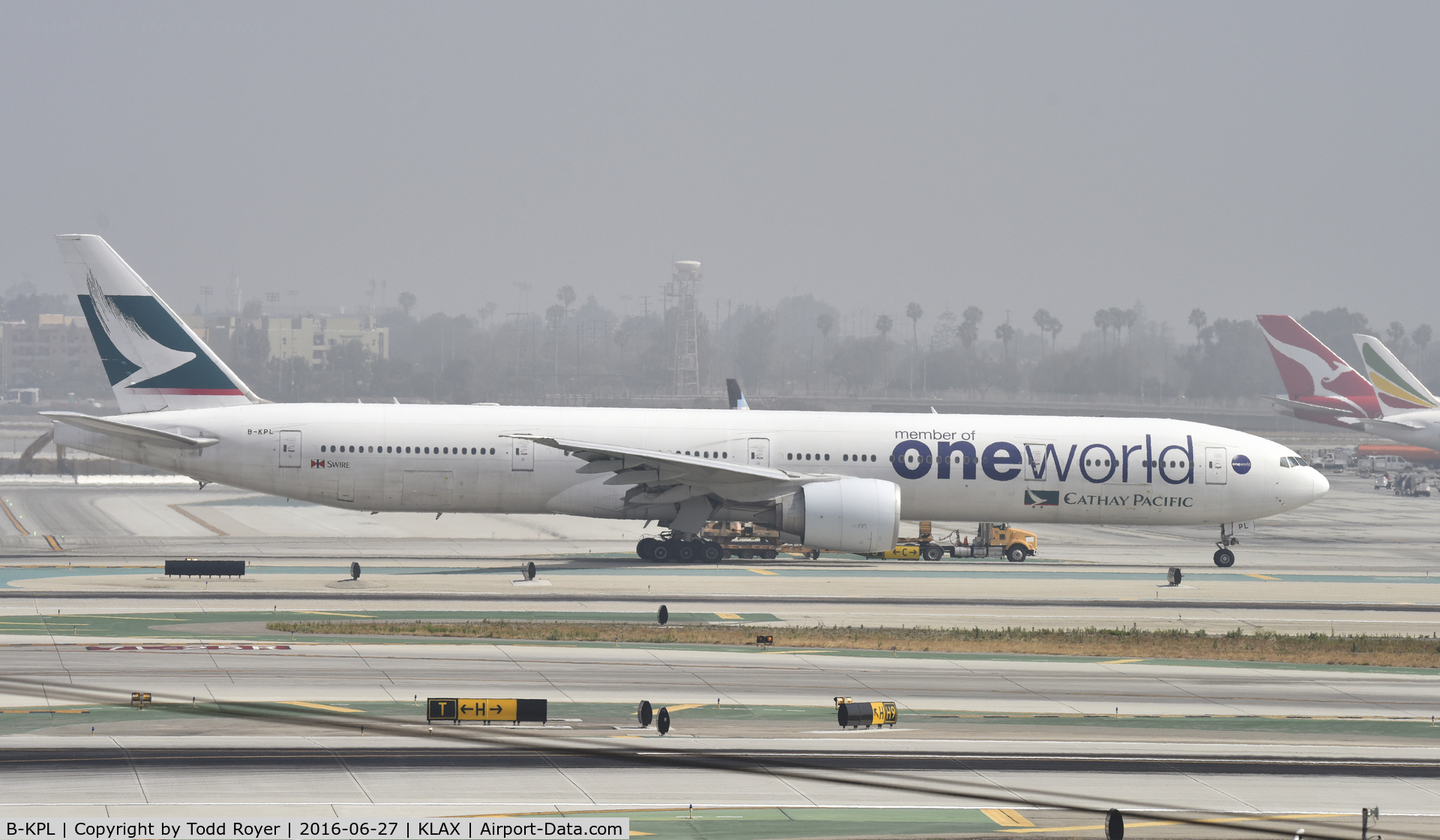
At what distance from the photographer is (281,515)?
63.1 meters

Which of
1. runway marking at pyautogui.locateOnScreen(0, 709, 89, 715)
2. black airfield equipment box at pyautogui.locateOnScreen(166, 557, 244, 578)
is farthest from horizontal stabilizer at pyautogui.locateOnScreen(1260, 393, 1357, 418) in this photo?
runway marking at pyautogui.locateOnScreen(0, 709, 89, 715)

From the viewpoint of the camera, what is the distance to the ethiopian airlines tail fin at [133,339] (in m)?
45.4

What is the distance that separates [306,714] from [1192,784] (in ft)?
45.6

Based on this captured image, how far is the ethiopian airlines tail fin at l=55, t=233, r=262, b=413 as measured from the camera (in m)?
45.4

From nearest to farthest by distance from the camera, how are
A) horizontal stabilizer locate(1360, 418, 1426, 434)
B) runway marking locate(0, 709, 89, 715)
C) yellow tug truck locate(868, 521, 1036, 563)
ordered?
runway marking locate(0, 709, 89, 715), yellow tug truck locate(868, 521, 1036, 563), horizontal stabilizer locate(1360, 418, 1426, 434)

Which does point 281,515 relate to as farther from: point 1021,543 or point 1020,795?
point 1020,795

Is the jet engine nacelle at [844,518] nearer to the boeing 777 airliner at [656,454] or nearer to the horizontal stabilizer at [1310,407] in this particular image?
the boeing 777 airliner at [656,454]

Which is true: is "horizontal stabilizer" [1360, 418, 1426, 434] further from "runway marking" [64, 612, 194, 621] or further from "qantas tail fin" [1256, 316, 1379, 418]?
"runway marking" [64, 612, 194, 621]

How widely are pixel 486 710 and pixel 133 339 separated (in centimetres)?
2948

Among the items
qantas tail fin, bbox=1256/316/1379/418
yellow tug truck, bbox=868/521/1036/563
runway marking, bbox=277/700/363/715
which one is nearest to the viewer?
runway marking, bbox=277/700/363/715

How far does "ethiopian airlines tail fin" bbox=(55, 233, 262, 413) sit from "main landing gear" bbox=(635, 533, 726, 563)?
14822mm

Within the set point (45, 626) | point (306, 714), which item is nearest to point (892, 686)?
point (306, 714)

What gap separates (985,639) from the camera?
105 feet

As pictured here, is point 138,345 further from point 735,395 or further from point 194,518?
point 735,395
